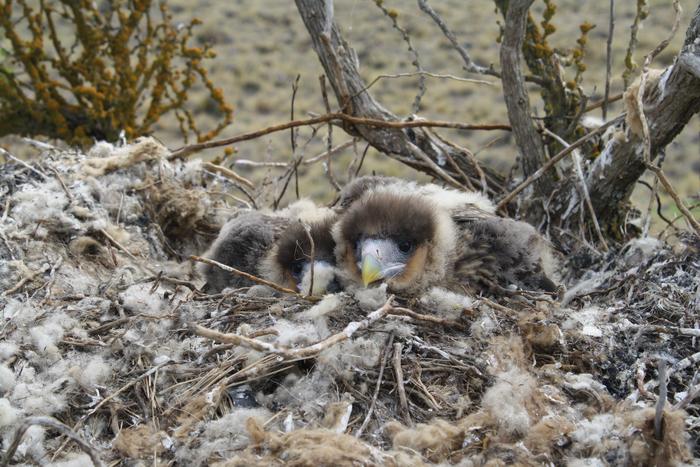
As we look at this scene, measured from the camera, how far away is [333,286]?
3.21 m

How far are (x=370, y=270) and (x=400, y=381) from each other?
2.18ft

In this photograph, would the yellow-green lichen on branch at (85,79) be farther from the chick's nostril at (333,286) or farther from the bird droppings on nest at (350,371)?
the chick's nostril at (333,286)

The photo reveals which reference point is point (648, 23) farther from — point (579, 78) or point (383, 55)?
point (579, 78)

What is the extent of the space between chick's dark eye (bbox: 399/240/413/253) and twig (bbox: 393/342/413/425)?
0.65m

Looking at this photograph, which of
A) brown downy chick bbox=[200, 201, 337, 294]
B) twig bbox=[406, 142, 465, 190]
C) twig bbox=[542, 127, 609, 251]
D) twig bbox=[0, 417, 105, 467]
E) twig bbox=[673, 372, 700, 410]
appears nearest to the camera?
twig bbox=[0, 417, 105, 467]

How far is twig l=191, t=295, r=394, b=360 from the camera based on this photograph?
7.22ft

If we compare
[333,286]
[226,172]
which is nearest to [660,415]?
[333,286]

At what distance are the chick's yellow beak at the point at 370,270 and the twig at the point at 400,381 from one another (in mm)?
452

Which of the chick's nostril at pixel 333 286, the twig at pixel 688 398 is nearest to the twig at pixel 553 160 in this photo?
the chick's nostril at pixel 333 286

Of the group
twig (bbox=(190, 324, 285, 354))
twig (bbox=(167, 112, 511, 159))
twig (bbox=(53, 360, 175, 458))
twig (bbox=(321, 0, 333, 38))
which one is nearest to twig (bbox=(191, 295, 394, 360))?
twig (bbox=(190, 324, 285, 354))

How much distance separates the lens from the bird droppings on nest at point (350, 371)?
7.15ft

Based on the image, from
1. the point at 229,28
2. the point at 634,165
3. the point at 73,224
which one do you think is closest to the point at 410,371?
the point at 634,165

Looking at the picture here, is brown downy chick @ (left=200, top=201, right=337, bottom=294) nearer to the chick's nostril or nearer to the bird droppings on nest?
the chick's nostril

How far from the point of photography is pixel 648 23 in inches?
637
